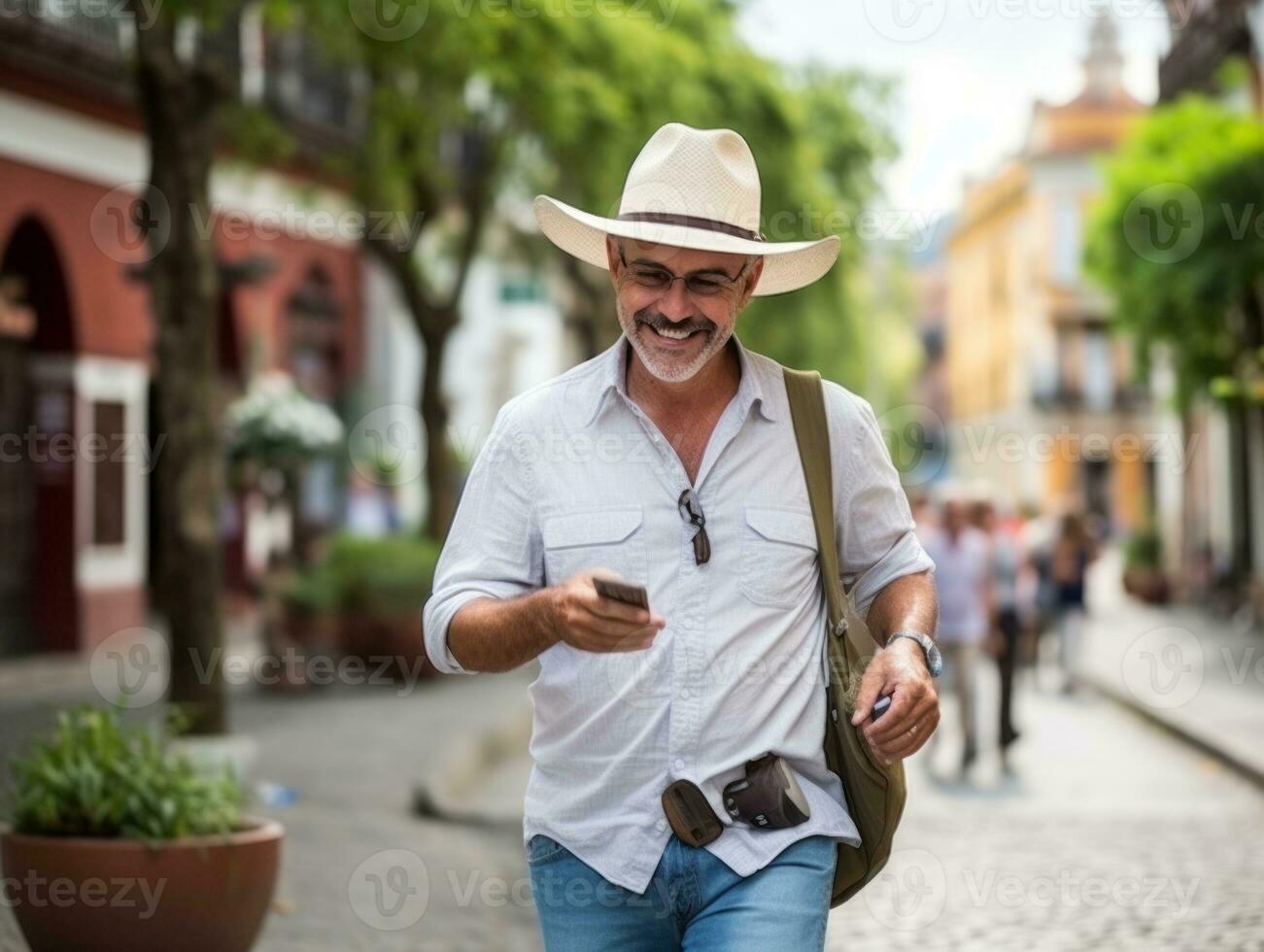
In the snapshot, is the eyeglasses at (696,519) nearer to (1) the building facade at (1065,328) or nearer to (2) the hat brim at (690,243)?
(2) the hat brim at (690,243)

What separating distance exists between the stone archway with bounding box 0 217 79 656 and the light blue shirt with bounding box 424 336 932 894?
661 inches

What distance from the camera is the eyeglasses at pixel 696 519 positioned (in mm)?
3605

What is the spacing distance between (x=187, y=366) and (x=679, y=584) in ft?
25.9

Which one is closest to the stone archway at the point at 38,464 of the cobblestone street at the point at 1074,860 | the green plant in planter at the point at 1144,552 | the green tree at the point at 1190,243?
the cobblestone street at the point at 1074,860

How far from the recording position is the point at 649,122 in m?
20.8

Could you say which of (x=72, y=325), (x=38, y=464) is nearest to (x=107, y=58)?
(x=72, y=325)

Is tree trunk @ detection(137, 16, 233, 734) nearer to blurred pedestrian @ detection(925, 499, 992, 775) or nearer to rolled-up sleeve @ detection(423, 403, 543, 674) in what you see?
blurred pedestrian @ detection(925, 499, 992, 775)

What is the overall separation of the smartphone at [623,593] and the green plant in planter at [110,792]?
10.9ft

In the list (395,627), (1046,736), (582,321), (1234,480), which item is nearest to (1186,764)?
(1046,736)

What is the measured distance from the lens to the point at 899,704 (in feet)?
11.4

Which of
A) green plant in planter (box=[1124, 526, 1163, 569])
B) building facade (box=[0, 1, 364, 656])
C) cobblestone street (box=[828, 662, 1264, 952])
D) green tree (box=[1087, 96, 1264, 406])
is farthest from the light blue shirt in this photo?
green plant in planter (box=[1124, 526, 1163, 569])

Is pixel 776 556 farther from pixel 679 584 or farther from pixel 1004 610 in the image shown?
pixel 1004 610

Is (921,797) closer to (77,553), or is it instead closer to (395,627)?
(395,627)

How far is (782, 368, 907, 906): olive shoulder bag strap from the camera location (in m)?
3.64
